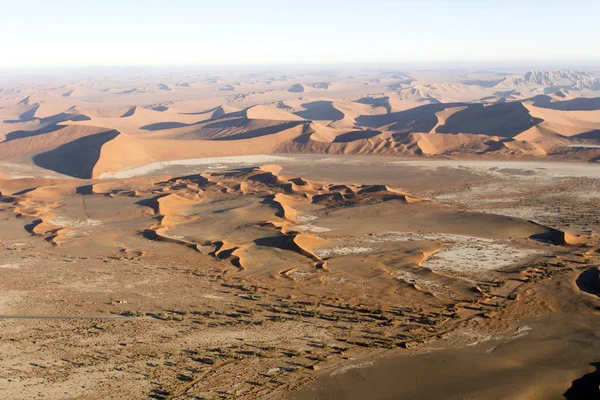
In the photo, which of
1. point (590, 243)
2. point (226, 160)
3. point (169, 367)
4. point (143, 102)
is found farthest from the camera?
point (143, 102)

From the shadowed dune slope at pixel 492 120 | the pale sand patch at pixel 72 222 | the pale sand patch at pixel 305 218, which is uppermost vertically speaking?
the shadowed dune slope at pixel 492 120

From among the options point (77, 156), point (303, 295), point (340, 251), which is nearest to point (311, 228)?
point (340, 251)

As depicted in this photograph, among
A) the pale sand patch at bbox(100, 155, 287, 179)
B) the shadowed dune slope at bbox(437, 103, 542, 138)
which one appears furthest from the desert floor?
the shadowed dune slope at bbox(437, 103, 542, 138)

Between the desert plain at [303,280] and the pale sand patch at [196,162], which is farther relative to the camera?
the pale sand patch at [196,162]

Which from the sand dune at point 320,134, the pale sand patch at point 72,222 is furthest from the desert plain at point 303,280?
the sand dune at point 320,134

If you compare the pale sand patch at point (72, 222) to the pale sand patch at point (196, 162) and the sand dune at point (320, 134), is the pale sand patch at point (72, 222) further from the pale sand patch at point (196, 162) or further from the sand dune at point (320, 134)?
the sand dune at point (320, 134)

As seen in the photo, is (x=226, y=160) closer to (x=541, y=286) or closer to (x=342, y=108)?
(x=541, y=286)

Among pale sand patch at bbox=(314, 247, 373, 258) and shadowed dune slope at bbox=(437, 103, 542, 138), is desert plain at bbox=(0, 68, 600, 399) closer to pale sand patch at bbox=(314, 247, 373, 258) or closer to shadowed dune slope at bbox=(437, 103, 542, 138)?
pale sand patch at bbox=(314, 247, 373, 258)

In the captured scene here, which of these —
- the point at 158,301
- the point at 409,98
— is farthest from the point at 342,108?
the point at 158,301

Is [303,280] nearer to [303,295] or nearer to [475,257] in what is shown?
[303,295]
